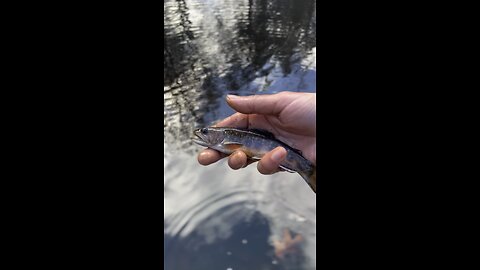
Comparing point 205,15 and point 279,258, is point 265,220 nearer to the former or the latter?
point 279,258

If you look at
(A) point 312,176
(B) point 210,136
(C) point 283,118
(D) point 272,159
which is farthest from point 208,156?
(A) point 312,176

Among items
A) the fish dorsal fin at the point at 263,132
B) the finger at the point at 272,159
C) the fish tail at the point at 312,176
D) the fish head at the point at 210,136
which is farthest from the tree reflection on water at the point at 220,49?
the fish tail at the point at 312,176

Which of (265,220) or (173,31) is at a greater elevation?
(173,31)

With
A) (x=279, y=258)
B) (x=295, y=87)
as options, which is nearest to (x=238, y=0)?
(x=295, y=87)

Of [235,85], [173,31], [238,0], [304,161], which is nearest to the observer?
[304,161]

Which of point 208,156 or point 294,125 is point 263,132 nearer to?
point 294,125

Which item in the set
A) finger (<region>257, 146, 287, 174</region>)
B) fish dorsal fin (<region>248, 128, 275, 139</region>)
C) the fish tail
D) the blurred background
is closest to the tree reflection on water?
the blurred background

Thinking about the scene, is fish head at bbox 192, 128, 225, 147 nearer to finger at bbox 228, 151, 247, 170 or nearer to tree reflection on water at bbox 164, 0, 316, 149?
finger at bbox 228, 151, 247, 170
